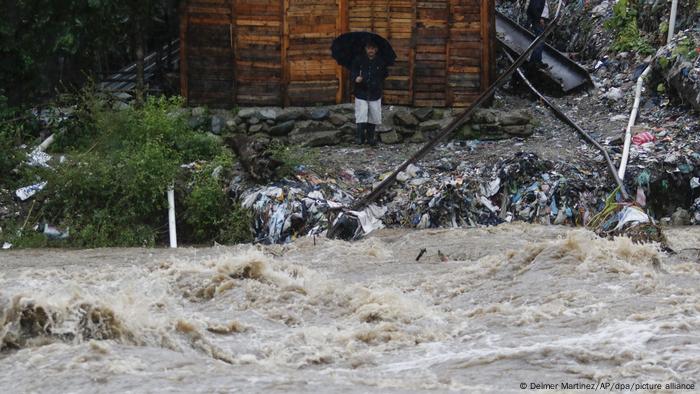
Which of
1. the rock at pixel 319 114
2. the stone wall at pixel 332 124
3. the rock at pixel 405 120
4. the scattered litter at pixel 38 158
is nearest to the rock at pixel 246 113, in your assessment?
the stone wall at pixel 332 124

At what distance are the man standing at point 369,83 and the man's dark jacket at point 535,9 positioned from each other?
4.88m

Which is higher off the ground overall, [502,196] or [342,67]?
[342,67]

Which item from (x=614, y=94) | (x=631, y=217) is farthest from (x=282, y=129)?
(x=631, y=217)

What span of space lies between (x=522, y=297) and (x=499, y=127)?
7.88 meters

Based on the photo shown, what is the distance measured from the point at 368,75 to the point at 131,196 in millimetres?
3847

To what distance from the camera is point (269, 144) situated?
14680 millimetres

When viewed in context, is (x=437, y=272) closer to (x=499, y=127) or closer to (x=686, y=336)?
(x=686, y=336)

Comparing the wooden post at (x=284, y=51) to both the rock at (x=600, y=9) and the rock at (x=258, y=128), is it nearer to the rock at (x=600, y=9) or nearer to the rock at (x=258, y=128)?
the rock at (x=258, y=128)

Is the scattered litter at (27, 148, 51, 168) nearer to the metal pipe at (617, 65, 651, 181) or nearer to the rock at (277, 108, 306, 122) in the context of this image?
the rock at (277, 108, 306, 122)

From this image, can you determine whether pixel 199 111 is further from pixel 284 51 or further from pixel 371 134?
pixel 371 134

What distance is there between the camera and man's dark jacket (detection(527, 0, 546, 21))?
1948 cm

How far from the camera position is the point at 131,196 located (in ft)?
44.8

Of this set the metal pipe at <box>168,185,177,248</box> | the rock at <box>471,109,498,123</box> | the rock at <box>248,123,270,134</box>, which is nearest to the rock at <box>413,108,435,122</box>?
the rock at <box>471,109,498,123</box>

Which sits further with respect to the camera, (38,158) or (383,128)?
(383,128)
